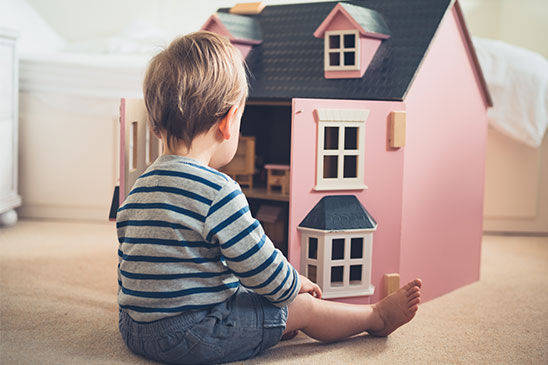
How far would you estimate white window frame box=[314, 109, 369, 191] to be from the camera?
4.20ft

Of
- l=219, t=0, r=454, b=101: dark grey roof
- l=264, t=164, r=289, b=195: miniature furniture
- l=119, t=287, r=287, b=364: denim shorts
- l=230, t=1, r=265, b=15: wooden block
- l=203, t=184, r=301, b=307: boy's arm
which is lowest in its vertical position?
l=119, t=287, r=287, b=364: denim shorts

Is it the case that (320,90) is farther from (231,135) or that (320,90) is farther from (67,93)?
(67,93)

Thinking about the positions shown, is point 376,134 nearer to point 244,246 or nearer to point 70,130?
point 244,246

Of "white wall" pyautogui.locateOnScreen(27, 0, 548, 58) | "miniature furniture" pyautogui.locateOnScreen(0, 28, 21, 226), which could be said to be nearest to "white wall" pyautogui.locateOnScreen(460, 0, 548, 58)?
"white wall" pyautogui.locateOnScreen(27, 0, 548, 58)

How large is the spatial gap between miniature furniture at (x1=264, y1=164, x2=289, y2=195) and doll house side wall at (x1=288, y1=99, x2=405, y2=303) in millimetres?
277

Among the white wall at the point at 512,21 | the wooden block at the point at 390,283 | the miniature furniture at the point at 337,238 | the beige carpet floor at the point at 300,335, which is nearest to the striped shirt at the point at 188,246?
the beige carpet floor at the point at 300,335

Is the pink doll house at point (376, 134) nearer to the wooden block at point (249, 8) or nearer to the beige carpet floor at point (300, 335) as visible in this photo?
the wooden block at point (249, 8)

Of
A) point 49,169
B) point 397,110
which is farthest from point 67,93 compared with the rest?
point 397,110

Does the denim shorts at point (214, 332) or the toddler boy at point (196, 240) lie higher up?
the toddler boy at point (196, 240)

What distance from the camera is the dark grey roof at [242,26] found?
1538mm

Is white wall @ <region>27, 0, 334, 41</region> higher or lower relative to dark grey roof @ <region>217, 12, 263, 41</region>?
higher

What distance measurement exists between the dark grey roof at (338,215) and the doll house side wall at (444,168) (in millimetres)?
115

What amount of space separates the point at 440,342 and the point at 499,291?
44cm

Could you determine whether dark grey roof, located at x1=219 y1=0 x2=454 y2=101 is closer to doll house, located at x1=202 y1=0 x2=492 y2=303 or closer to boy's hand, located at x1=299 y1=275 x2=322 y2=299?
doll house, located at x1=202 y1=0 x2=492 y2=303
